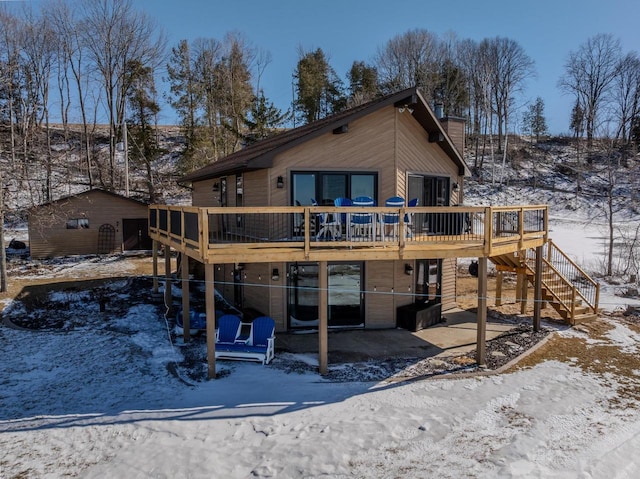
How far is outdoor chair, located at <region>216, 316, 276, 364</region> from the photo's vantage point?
9.57 metres

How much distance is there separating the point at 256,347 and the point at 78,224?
61.1ft

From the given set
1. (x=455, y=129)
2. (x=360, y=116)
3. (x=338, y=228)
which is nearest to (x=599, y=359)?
(x=338, y=228)

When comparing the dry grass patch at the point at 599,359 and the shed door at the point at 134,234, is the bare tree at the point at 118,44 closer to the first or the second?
the shed door at the point at 134,234

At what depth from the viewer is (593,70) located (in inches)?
1602

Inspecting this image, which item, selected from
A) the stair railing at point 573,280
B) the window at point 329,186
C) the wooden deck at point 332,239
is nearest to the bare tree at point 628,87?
the stair railing at point 573,280

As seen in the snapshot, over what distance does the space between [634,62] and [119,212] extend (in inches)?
1856

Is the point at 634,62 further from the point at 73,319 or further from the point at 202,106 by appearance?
the point at 73,319

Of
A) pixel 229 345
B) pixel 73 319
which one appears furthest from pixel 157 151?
pixel 229 345

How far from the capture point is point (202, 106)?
33.1m

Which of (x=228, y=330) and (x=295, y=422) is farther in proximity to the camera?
(x=228, y=330)

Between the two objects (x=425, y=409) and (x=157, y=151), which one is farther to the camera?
(x=157, y=151)

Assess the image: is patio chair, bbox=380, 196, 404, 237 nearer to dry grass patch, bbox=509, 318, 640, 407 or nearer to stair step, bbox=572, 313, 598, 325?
dry grass patch, bbox=509, 318, 640, 407

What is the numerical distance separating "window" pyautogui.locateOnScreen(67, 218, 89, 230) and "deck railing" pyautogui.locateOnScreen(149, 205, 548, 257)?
12706mm

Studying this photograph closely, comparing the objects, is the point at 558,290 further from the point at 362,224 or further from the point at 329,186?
the point at 329,186
